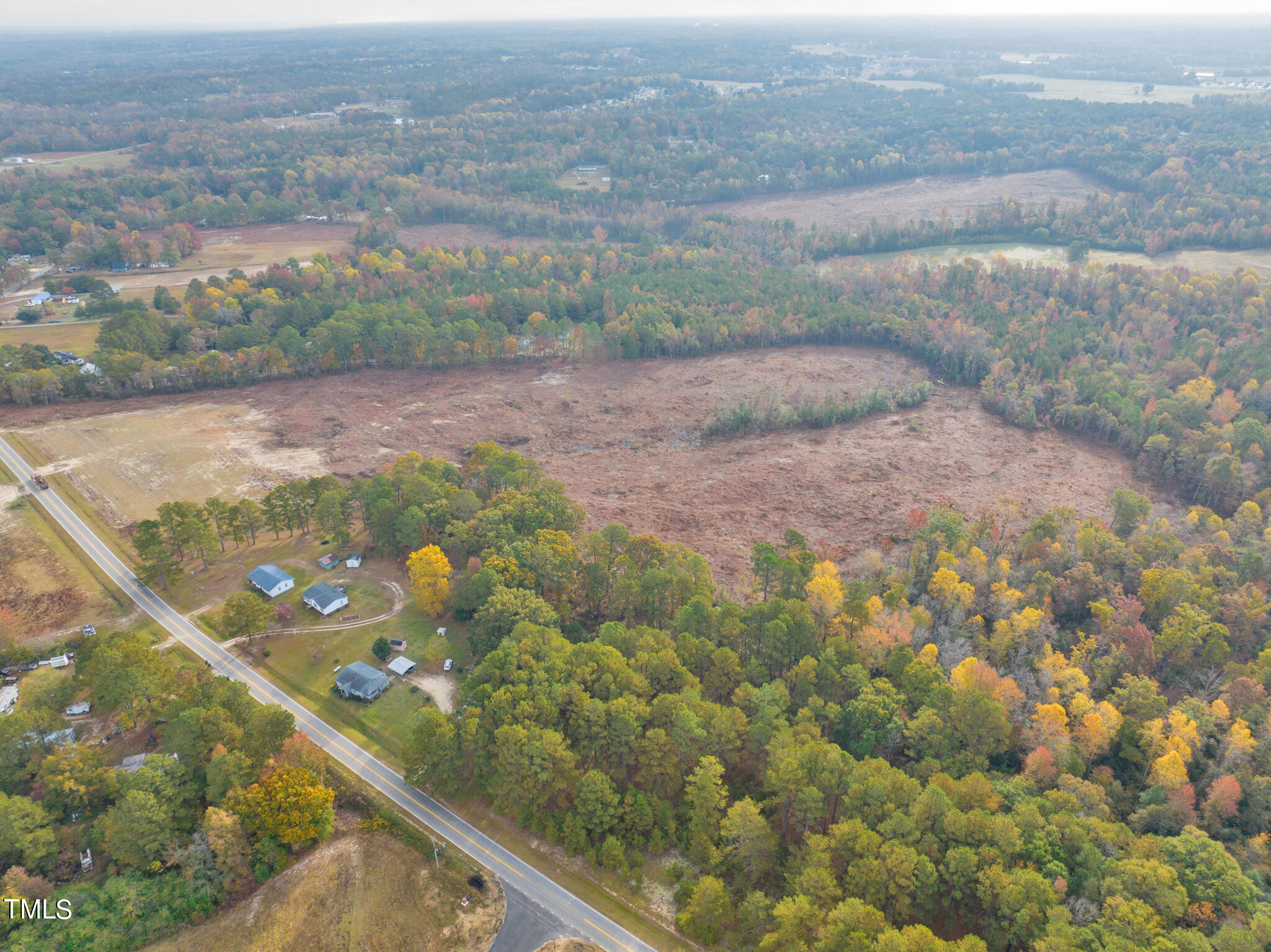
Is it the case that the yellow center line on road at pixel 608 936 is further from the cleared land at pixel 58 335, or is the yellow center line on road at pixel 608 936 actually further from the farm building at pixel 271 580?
the cleared land at pixel 58 335

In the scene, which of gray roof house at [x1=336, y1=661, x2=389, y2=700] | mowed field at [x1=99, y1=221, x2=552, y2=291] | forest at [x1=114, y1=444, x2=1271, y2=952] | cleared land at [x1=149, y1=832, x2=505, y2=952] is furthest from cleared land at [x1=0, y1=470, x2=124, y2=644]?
mowed field at [x1=99, y1=221, x2=552, y2=291]

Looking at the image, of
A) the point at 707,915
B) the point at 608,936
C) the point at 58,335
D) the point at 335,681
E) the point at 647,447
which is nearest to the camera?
the point at 707,915

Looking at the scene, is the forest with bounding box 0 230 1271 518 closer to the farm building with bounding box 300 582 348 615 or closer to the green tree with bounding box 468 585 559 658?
the farm building with bounding box 300 582 348 615

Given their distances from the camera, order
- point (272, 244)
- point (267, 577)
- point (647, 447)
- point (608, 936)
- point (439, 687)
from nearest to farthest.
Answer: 1. point (608, 936)
2. point (439, 687)
3. point (267, 577)
4. point (647, 447)
5. point (272, 244)

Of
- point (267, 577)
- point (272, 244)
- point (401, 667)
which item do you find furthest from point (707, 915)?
point (272, 244)

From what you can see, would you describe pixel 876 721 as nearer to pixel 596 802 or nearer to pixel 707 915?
pixel 707 915

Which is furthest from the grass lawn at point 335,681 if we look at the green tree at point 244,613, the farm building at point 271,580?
the farm building at point 271,580
